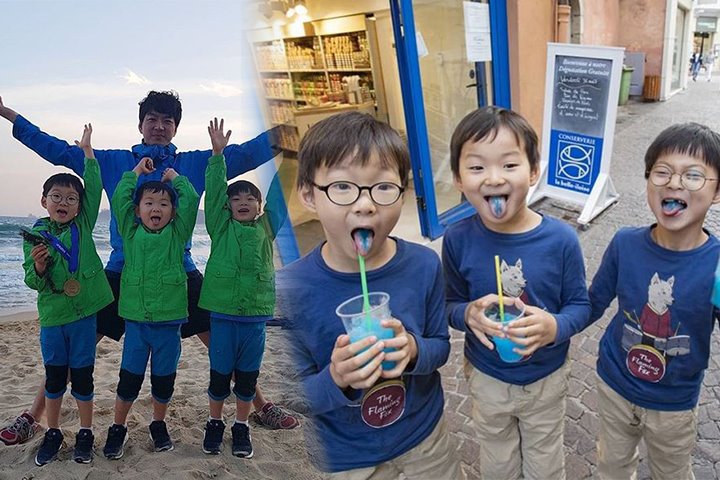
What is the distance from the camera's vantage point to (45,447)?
5.43ft

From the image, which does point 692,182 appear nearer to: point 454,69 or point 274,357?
point 274,357

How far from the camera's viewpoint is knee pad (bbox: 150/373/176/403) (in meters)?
1.71

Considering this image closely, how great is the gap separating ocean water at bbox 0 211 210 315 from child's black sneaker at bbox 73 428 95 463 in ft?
1.33

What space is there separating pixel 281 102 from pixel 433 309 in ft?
3.17

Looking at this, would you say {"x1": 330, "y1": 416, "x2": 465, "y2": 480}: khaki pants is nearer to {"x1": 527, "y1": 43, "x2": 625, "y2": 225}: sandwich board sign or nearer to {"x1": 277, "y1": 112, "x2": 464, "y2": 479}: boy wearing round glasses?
{"x1": 277, "y1": 112, "x2": 464, "y2": 479}: boy wearing round glasses

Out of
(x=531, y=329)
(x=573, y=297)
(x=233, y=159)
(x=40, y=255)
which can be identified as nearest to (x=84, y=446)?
(x=40, y=255)

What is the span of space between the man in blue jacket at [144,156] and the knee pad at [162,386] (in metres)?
0.15

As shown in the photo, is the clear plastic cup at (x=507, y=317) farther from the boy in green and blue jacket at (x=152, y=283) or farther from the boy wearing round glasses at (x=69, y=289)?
the boy wearing round glasses at (x=69, y=289)

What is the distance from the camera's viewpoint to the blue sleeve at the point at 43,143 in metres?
1.47

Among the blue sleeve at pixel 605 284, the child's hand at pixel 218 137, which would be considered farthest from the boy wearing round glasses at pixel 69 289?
the blue sleeve at pixel 605 284

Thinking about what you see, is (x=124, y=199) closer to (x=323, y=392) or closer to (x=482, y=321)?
(x=323, y=392)

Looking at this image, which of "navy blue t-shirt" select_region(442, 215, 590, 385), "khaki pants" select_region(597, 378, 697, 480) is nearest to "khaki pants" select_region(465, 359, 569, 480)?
"navy blue t-shirt" select_region(442, 215, 590, 385)

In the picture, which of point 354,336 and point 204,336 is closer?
point 354,336

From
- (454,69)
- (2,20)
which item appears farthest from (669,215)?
(454,69)
